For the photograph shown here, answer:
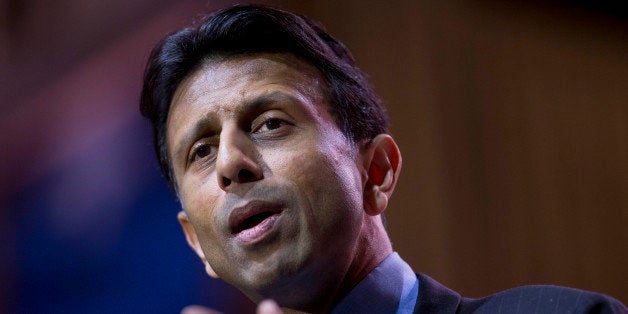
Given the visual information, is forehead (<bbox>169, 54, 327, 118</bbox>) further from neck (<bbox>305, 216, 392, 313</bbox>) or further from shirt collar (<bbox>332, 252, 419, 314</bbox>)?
shirt collar (<bbox>332, 252, 419, 314</bbox>)

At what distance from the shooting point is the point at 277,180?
1520mm

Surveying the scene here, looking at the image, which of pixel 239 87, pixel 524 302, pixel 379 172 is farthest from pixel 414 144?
pixel 524 302

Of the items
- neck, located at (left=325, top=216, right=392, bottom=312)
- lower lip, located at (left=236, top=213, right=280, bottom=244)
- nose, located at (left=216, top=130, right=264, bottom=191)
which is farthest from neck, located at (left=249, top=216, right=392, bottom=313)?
nose, located at (left=216, top=130, right=264, bottom=191)

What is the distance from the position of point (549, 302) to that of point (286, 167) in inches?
21.8

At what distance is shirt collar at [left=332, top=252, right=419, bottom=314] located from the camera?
1591mm

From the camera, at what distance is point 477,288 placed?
3.39 meters

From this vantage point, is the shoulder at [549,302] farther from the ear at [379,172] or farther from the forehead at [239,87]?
the forehead at [239,87]

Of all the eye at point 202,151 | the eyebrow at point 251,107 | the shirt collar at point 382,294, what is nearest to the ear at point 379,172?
the shirt collar at point 382,294

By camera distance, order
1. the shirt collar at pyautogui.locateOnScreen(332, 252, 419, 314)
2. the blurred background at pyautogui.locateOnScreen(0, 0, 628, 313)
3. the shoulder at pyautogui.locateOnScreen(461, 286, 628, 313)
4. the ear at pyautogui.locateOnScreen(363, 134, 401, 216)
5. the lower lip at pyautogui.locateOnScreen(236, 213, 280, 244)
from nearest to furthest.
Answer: the shoulder at pyautogui.locateOnScreen(461, 286, 628, 313), the lower lip at pyautogui.locateOnScreen(236, 213, 280, 244), the shirt collar at pyautogui.locateOnScreen(332, 252, 419, 314), the ear at pyautogui.locateOnScreen(363, 134, 401, 216), the blurred background at pyautogui.locateOnScreen(0, 0, 628, 313)

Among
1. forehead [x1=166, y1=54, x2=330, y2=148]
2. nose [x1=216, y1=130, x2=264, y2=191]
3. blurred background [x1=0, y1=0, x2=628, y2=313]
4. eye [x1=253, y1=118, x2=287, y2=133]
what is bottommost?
blurred background [x1=0, y1=0, x2=628, y2=313]

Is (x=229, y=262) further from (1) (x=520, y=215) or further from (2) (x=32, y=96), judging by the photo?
(1) (x=520, y=215)

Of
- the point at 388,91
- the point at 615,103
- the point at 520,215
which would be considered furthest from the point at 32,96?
the point at 615,103

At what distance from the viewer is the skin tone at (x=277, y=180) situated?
150 centimetres

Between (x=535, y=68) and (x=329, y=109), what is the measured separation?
2541 millimetres
